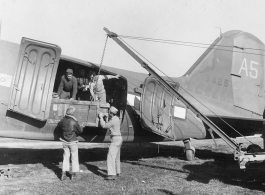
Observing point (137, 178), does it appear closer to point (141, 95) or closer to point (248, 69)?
point (141, 95)

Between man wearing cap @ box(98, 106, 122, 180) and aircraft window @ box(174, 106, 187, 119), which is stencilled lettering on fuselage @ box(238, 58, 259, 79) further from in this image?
man wearing cap @ box(98, 106, 122, 180)

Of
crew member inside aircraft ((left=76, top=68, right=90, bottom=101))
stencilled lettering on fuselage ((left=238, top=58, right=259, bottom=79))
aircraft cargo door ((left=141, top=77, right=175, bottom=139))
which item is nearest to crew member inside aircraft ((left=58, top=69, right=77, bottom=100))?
crew member inside aircraft ((left=76, top=68, right=90, bottom=101))

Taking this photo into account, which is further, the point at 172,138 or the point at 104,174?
the point at 172,138

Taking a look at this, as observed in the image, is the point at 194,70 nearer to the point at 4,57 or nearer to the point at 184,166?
the point at 184,166

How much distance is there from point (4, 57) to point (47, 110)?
5.46 feet

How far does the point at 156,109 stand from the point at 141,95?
785 mm

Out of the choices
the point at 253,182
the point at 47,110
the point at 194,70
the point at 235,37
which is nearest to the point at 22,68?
the point at 47,110

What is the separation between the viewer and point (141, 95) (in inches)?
325

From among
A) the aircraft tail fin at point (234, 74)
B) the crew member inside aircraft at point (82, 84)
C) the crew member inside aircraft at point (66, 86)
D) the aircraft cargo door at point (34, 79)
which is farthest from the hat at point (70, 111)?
the aircraft tail fin at point (234, 74)

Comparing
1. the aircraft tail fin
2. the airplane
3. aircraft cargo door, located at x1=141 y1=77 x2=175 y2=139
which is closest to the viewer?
the airplane

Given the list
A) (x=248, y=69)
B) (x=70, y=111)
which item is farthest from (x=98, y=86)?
(x=248, y=69)

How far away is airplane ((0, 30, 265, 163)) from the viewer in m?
6.91

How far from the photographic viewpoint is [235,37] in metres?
11.8

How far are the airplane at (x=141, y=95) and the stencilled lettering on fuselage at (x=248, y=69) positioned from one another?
28 mm
